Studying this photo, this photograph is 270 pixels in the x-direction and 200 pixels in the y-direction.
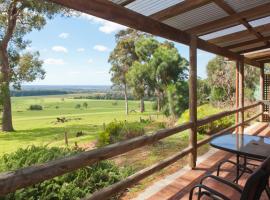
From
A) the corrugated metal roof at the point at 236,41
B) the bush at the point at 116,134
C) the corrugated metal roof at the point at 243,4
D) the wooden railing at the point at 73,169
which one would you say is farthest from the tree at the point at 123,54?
the wooden railing at the point at 73,169

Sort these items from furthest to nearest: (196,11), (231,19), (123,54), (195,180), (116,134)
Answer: (123,54)
(116,134)
(195,180)
(231,19)
(196,11)

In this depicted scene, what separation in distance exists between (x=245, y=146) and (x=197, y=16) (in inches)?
74.9

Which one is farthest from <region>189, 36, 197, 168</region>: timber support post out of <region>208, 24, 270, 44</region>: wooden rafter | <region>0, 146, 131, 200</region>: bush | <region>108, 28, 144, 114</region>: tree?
<region>108, 28, 144, 114</region>: tree

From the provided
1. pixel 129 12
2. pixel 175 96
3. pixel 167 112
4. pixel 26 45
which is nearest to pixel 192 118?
pixel 129 12

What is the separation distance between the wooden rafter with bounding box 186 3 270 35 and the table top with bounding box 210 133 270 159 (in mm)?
1753

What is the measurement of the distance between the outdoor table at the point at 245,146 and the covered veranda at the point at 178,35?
76cm

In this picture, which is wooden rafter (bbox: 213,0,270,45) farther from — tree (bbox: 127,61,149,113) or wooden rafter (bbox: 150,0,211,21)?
tree (bbox: 127,61,149,113)

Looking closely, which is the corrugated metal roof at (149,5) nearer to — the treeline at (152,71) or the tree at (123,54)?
the treeline at (152,71)

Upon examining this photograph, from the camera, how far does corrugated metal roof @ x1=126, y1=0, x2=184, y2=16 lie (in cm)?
310

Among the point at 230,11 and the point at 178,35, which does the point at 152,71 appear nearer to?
the point at 178,35

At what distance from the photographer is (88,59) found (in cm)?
9325

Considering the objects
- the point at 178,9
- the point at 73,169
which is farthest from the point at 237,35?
the point at 73,169

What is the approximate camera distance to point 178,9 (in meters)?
3.43

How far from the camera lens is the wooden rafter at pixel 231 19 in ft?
12.6
